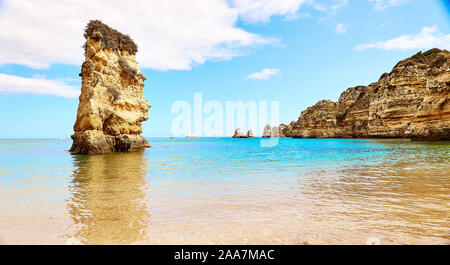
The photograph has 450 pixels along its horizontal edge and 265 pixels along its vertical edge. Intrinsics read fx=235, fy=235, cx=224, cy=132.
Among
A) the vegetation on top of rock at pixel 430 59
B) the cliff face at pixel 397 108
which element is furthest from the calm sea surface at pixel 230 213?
the vegetation on top of rock at pixel 430 59

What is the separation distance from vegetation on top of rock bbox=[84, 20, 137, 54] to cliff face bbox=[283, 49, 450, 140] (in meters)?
45.0

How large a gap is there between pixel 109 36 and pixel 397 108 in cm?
5938

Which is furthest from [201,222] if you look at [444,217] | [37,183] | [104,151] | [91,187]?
[104,151]

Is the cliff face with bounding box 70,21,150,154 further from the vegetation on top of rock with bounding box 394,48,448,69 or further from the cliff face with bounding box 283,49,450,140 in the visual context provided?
the vegetation on top of rock with bounding box 394,48,448,69

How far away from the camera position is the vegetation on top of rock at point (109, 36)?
26094 mm

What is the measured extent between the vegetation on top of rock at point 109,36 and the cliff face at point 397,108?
1770 inches

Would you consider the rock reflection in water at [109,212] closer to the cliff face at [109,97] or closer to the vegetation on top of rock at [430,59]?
the cliff face at [109,97]

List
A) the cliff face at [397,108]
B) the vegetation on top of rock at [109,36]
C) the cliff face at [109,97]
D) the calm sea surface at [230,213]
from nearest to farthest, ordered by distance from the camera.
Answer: the calm sea surface at [230,213] → the cliff face at [109,97] → the vegetation on top of rock at [109,36] → the cliff face at [397,108]

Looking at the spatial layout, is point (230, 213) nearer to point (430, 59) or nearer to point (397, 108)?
point (397, 108)

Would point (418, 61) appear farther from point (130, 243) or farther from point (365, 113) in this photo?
point (130, 243)

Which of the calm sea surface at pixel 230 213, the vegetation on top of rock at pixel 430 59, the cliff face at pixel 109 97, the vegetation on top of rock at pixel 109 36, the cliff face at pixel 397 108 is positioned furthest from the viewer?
the vegetation on top of rock at pixel 430 59

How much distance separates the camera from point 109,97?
86.6 feet

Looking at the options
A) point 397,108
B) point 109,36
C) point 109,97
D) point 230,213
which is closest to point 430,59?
point 397,108

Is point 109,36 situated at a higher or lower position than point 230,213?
higher
